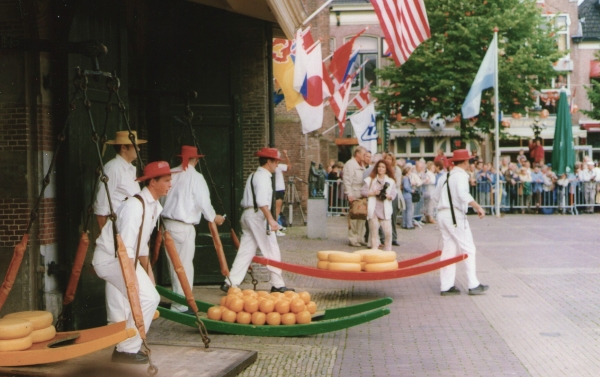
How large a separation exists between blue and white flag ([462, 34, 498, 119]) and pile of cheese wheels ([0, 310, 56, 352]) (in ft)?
60.7

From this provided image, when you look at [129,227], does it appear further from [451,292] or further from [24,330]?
[451,292]

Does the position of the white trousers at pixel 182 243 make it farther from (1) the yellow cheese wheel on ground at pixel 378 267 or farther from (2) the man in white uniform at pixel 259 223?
(1) the yellow cheese wheel on ground at pixel 378 267

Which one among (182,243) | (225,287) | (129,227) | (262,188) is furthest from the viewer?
(225,287)

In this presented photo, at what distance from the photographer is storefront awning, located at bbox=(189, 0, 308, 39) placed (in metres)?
11.6

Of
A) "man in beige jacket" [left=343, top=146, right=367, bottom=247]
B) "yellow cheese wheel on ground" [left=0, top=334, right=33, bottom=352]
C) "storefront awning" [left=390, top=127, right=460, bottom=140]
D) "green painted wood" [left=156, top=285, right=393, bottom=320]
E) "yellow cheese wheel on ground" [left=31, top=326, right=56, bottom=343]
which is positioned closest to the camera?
"yellow cheese wheel on ground" [left=0, top=334, right=33, bottom=352]

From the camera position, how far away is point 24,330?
686cm

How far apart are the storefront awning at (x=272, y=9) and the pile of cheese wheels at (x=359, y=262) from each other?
3.36 m

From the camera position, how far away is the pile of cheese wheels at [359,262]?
1159cm

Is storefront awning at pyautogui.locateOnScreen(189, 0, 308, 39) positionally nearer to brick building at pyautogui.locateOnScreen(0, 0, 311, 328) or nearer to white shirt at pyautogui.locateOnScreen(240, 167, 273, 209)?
brick building at pyautogui.locateOnScreen(0, 0, 311, 328)

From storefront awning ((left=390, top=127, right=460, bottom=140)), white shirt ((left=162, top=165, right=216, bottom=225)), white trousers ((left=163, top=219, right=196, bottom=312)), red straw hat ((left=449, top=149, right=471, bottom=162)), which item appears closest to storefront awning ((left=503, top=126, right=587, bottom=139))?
storefront awning ((left=390, top=127, right=460, bottom=140))

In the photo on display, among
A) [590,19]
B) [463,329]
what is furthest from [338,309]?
[590,19]

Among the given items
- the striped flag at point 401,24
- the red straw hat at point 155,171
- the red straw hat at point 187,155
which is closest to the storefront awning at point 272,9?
the striped flag at point 401,24

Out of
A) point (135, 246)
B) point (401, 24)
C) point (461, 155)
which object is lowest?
point (135, 246)

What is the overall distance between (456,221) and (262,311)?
411cm
